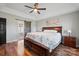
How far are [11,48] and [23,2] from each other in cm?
122

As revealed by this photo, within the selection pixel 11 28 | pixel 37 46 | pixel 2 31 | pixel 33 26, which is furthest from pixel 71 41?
pixel 2 31

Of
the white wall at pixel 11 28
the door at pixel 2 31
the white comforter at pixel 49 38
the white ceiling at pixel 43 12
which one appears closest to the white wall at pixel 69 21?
the white ceiling at pixel 43 12

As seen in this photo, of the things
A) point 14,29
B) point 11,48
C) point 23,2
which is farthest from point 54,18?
point 11,48

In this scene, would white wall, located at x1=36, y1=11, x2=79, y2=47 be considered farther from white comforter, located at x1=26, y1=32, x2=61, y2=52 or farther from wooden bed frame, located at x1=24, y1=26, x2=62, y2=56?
white comforter, located at x1=26, y1=32, x2=61, y2=52

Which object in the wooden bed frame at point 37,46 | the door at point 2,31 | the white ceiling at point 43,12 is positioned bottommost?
the wooden bed frame at point 37,46

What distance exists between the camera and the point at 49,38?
211cm

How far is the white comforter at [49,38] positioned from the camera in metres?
2.12

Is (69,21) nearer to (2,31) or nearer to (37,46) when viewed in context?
(37,46)

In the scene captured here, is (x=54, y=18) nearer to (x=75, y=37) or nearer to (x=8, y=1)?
(x=75, y=37)

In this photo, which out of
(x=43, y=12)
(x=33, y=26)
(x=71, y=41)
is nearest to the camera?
(x=43, y=12)

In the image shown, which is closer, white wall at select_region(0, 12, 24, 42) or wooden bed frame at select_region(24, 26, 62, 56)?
wooden bed frame at select_region(24, 26, 62, 56)

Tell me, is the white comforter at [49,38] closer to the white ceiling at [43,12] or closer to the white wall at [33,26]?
→ the white wall at [33,26]

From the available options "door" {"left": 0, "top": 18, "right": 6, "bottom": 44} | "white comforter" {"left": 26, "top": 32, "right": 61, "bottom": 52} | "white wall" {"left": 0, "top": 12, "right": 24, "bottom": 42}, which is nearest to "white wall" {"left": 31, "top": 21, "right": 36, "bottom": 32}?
"white comforter" {"left": 26, "top": 32, "right": 61, "bottom": 52}

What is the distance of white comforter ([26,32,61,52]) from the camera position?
212cm
